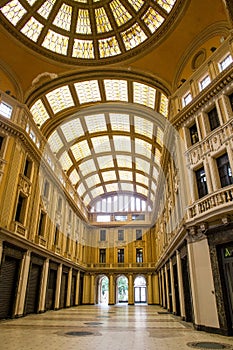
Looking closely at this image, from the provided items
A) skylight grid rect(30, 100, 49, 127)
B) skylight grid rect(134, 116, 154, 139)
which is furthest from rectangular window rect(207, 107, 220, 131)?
skylight grid rect(30, 100, 49, 127)

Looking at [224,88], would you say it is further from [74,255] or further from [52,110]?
[74,255]

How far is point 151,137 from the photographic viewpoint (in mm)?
24438

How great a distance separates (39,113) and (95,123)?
241 inches

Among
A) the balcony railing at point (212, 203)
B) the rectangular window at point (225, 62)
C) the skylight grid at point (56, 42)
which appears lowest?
the balcony railing at point (212, 203)

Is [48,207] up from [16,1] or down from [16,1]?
down

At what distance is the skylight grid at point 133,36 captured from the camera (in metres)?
16.3

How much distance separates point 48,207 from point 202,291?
14.2 meters

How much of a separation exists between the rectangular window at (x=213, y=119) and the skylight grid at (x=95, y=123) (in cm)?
1301

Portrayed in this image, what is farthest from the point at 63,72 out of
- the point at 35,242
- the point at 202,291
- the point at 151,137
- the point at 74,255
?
the point at 74,255

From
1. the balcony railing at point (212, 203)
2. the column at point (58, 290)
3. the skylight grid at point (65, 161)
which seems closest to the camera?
the balcony railing at point (212, 203)

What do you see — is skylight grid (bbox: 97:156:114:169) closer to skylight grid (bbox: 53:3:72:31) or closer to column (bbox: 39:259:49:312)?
column (bbox: 39:259:49:312)

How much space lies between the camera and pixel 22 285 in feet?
48.7

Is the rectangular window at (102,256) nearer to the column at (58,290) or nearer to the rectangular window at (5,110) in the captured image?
the column at (58,290)

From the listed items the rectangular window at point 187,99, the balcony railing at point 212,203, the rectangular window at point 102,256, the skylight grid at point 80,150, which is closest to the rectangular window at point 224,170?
the balcony railing at point 212,203
